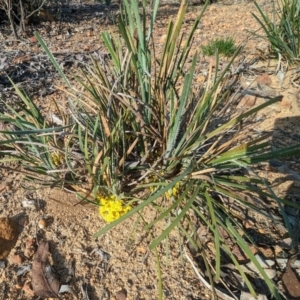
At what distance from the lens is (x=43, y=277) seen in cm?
115

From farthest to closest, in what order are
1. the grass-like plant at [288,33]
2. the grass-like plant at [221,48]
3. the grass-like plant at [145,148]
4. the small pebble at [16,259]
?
1. the grass-like plant at [221,48]
2. the grass-like plant at [288,33]
3. the small pebble at [16,259]
4. the grass-like plant at [145,148]

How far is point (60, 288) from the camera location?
1125mm

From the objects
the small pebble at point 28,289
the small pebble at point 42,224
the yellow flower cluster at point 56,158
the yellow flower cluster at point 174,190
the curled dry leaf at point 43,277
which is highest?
the yellow flower cluster at point 56,158

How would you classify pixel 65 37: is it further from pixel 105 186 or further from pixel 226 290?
pixel 226 290

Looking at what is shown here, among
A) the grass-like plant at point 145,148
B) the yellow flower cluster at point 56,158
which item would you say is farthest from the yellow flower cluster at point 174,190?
the yellow flower cluster at point 56,158

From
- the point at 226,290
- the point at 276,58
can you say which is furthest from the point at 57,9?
the point at 226,290

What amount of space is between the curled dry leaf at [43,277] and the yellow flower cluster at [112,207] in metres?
0.25

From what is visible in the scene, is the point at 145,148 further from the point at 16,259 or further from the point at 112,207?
the point at 16,259

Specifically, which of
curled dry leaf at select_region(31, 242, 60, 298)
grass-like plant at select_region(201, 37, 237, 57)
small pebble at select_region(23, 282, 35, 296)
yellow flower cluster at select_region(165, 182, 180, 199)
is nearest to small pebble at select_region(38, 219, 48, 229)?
curled dry leaf at select_region(31, 242, 60, 298)

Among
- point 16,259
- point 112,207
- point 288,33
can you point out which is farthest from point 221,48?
point 16,259

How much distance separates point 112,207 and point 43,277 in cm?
32

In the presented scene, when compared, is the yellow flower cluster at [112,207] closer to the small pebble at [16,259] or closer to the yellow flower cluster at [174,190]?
the yellow flower cluster at [174,190]

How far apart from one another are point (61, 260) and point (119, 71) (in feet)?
2.18

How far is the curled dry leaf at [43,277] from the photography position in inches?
43.9
